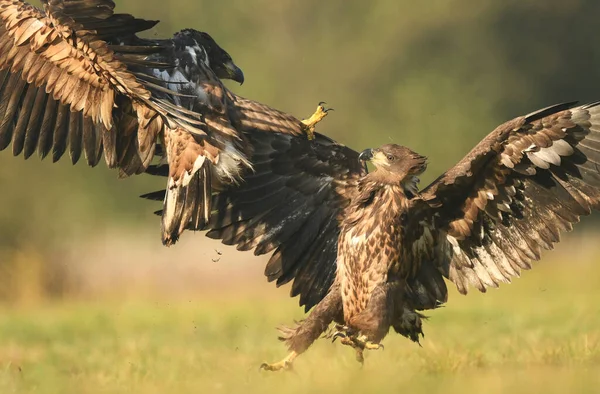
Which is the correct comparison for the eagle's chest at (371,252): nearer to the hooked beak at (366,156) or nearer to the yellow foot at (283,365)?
the hooked beak at (366,156)

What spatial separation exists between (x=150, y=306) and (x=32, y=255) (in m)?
4.68

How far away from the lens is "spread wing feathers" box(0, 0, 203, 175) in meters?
7.30

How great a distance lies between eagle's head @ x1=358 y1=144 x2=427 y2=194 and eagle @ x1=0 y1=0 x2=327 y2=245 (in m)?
0.86

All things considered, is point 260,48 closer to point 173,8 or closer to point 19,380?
point 173,8

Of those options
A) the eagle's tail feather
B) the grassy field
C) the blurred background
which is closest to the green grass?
the grassy field

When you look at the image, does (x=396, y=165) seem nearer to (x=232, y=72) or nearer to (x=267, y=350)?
(x=232, y=72)

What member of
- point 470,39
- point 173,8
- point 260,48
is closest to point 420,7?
point 470,39

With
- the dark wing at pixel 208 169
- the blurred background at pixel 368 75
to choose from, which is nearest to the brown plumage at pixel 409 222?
the dark wing at pixel 208 169

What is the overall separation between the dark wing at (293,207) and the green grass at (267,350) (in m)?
0.66

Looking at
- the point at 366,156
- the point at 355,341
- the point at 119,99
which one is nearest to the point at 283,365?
the point at 355,341

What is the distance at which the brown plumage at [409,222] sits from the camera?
7.37 metres

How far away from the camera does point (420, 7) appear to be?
23.2 m

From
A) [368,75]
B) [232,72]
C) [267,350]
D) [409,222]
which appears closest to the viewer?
[409,222]

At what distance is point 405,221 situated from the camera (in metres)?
7.71
